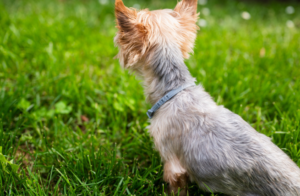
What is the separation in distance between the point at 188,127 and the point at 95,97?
75.0 inches

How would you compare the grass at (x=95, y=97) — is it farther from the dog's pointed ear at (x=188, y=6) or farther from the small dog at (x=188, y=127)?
the dog's pointed ear at (x=188, y=6)

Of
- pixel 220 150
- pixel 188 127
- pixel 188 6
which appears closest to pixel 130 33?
pixel 188 6

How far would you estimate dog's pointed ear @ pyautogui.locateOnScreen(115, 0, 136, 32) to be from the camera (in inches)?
74.4

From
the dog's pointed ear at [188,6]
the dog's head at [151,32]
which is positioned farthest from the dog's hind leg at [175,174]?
the dog's pointed ear at [188,6]

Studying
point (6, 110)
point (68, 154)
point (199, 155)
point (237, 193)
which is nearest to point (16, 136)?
point (6, 110)

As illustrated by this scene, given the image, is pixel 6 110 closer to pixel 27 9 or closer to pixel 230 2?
pixel 27 9

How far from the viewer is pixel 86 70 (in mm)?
3826

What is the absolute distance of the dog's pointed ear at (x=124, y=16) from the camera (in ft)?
6.20

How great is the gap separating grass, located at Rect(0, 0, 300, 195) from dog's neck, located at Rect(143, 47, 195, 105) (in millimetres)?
836

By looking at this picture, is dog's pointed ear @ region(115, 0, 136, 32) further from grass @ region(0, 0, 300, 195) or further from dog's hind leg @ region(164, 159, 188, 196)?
dog's hind leg @ region(164, 159, 188, 196)

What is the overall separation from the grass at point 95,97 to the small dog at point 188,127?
0.50m

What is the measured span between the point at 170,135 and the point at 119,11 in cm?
119

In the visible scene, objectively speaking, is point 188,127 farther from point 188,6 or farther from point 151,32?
point 188,6

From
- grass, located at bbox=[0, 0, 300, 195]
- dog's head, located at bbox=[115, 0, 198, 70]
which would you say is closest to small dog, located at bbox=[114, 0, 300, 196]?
dog's head, located at bbox=[115, 0, 198, 70]
